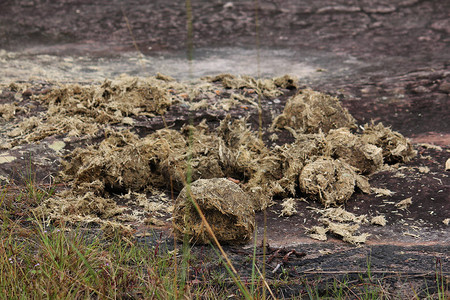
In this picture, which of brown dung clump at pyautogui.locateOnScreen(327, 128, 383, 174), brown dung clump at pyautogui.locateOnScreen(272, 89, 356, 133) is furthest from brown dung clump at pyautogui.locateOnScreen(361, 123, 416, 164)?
brown dung clump at pyautogui.locateOnScreen(272, 89, 356, 133)

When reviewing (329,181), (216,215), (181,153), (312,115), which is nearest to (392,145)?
(312,115)

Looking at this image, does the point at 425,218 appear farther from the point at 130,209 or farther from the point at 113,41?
the point at 113,41

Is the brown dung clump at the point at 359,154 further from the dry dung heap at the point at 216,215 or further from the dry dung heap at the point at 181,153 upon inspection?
the dry dung heap at the point at 216,215

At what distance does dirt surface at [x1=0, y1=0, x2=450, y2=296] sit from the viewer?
103 inches

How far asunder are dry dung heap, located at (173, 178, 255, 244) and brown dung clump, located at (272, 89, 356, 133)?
1.52m

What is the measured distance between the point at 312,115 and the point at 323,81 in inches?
58.7

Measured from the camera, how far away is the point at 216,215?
253cm

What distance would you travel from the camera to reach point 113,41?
7.16m

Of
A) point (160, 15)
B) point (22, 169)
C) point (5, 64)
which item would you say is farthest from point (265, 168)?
point (160, 15)

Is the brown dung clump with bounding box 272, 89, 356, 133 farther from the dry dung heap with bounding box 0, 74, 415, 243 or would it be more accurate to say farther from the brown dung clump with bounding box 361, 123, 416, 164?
the brown dung clump with bounding box 361, 123, 416, 164

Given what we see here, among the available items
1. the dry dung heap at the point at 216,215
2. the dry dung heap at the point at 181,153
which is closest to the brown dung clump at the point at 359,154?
the dry dung heap at the point at 181,153

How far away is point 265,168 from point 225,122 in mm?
556

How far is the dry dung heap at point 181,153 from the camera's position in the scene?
3.00 meters

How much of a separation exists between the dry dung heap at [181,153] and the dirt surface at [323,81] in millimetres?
89
